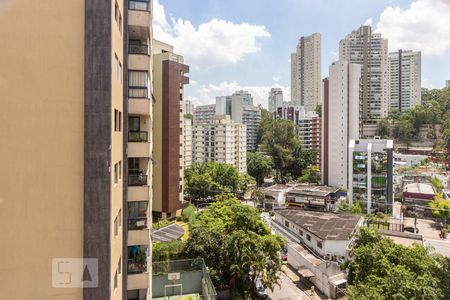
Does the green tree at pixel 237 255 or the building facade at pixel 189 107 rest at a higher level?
the building facade at pixel 189 107

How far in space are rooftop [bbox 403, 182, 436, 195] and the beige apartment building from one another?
35.1m

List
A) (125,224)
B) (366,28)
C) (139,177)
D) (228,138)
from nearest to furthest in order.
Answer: (125,224)
(139,177)
(228,138)
(366,28)

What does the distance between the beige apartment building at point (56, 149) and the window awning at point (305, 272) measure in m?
14.2

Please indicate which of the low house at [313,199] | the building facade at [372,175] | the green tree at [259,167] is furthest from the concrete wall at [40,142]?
the green tree at [259,167]

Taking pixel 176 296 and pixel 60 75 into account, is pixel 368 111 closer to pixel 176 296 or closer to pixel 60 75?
pixel 176 296

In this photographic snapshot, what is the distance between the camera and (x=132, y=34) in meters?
7.29

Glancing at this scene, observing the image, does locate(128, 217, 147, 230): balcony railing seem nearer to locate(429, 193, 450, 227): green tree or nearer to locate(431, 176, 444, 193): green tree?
locate(429, 193, 450, 227): green tree

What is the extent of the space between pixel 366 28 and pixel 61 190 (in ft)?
237

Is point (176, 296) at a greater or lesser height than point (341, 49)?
lesser

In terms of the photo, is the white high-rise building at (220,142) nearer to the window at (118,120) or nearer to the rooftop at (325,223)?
the rooftop at (325,223)

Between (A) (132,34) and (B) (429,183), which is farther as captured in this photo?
(B) (429,183)

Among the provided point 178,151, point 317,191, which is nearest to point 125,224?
point 178,151

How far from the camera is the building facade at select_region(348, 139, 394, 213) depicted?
1153 inches

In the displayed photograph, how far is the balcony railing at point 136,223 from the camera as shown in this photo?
6.62m
